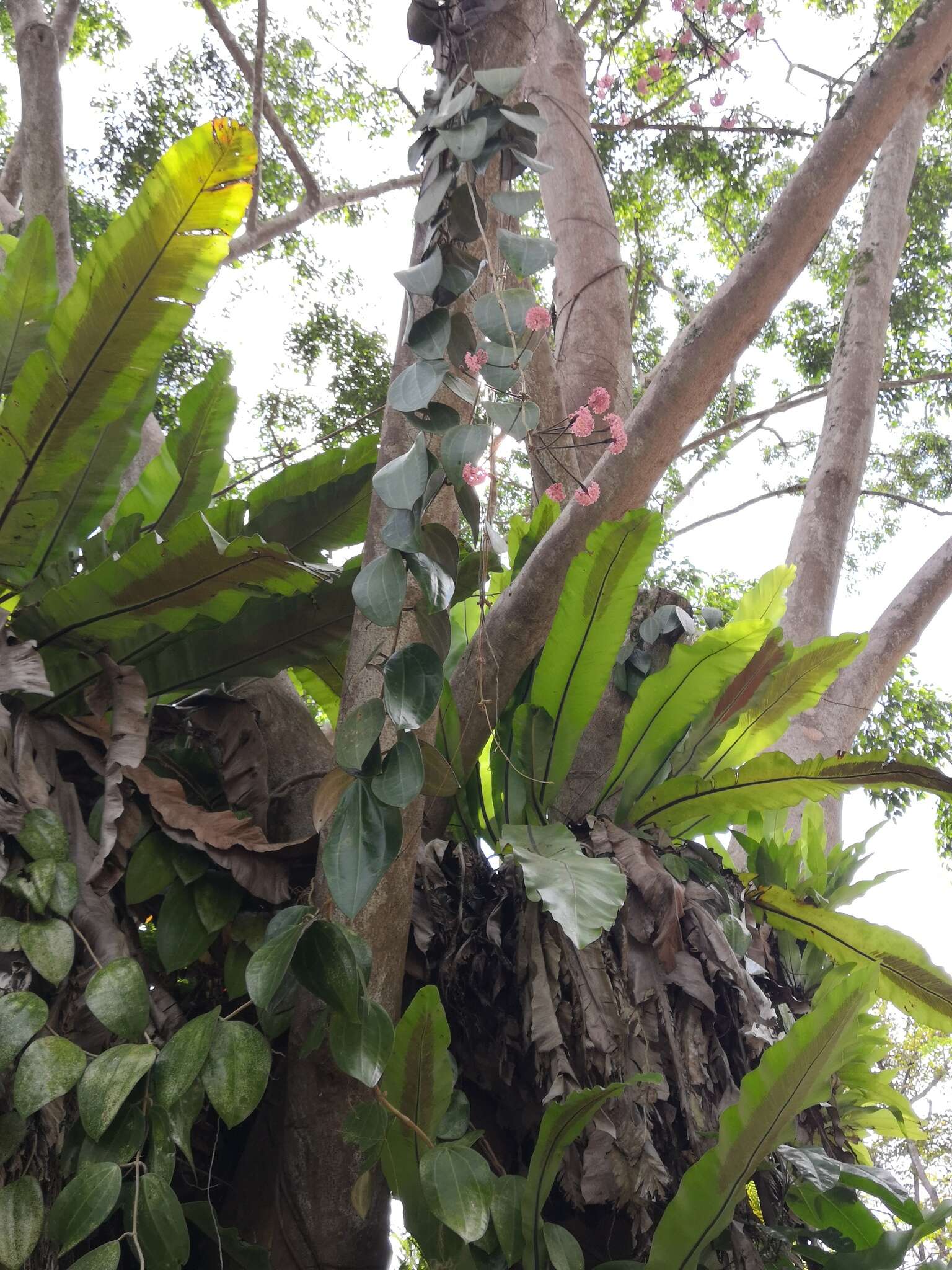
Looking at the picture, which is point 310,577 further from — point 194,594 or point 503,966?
point 503,966

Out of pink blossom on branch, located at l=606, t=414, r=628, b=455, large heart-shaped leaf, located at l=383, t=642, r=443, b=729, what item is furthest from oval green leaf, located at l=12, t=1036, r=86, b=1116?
pink blossom on branch, located at l=606, t=414, r=628, b=455

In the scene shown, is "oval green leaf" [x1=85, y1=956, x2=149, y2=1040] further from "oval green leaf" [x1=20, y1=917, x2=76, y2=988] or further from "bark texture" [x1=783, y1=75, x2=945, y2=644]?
"bark texture" [x1=783, y1=75, x2=945, y2=644]

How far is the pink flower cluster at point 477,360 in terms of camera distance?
933mm

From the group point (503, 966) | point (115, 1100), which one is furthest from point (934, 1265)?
point (115, 1100)

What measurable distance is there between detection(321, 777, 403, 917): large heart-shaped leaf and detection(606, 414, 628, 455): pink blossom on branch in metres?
0.50

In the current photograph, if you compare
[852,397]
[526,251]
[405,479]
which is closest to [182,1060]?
[405,479]

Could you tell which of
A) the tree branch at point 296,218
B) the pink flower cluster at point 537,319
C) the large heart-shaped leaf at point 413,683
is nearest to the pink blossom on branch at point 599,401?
the pink flower cluster at point 537,319

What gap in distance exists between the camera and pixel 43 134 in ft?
7.25

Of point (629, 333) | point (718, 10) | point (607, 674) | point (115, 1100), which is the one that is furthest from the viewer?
point (718, 10)

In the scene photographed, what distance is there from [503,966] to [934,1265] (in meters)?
0.51

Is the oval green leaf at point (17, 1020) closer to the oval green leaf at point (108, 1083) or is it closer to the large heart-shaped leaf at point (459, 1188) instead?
the oval green leaf at point (108, 1083)

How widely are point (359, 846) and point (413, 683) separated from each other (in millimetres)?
156

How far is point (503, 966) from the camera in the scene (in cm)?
113

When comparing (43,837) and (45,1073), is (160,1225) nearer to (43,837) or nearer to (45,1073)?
(45,1073)
